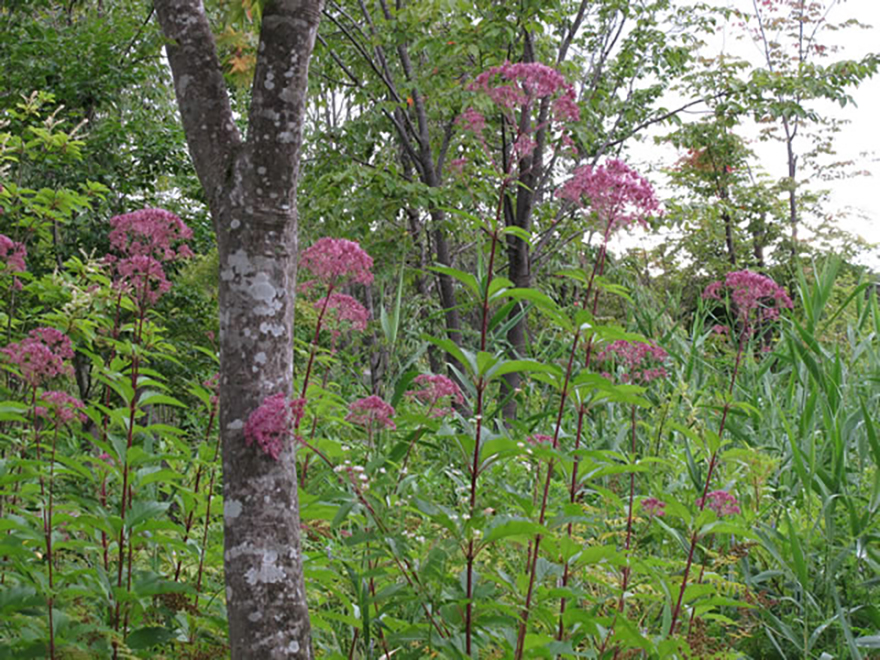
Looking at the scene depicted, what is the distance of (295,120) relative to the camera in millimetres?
1938

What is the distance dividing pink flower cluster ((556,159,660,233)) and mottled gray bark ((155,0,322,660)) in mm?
799

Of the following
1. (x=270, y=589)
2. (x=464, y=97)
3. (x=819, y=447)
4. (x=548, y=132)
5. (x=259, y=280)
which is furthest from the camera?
(x=548, y=132)

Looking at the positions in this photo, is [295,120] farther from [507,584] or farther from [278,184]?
[507,584]

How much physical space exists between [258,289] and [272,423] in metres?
0.35

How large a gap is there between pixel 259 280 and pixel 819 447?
3.20m

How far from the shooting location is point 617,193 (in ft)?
6.56

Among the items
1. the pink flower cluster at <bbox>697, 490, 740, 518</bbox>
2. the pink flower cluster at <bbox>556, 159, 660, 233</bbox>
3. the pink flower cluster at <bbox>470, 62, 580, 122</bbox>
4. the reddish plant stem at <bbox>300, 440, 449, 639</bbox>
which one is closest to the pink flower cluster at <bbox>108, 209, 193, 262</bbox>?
the reddish plant stem at <bbox>300, 440, 449, 639</bbox>

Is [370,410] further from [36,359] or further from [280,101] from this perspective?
[36,359]

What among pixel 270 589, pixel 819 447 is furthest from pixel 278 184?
pixel 819 447

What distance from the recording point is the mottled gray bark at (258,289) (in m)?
1.75

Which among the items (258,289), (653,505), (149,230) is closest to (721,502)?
(653,505)

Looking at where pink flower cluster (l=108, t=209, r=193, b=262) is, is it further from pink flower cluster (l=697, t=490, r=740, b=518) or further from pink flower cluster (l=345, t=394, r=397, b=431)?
pink flower cluster (l=697, t=490, r=740, b=518)

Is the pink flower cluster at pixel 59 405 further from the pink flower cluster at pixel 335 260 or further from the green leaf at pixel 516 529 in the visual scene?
the green leaf at pixel 516 529

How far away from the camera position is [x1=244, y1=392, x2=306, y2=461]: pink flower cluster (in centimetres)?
172
